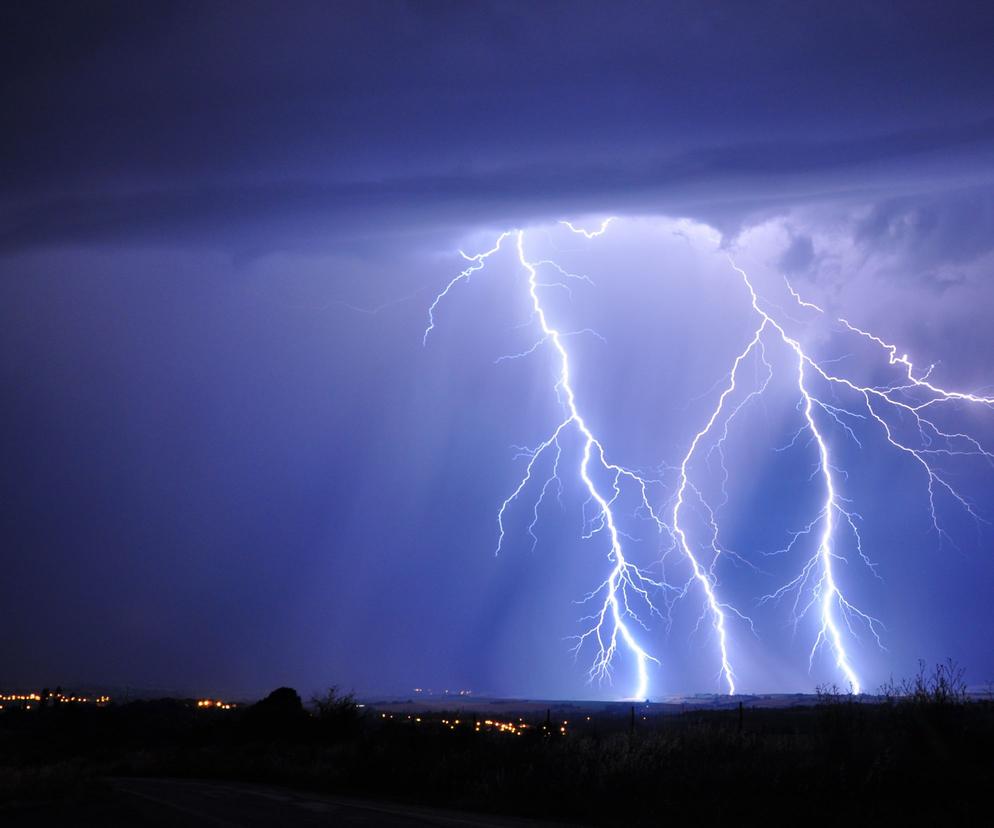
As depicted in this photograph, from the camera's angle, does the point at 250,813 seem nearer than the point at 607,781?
Yes

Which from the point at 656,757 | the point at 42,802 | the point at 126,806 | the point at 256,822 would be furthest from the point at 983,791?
the point at 42,802

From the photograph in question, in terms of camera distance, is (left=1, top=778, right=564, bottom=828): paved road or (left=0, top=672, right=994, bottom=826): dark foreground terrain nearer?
(left=0, top=672, right=994, bottom=826): dark foreground terrain

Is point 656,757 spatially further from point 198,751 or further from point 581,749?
point 198,751

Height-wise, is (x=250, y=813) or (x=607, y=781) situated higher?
(x=607, y=781)

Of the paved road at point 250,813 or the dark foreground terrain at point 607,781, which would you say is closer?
the dark foreground terrain at point 607,781
